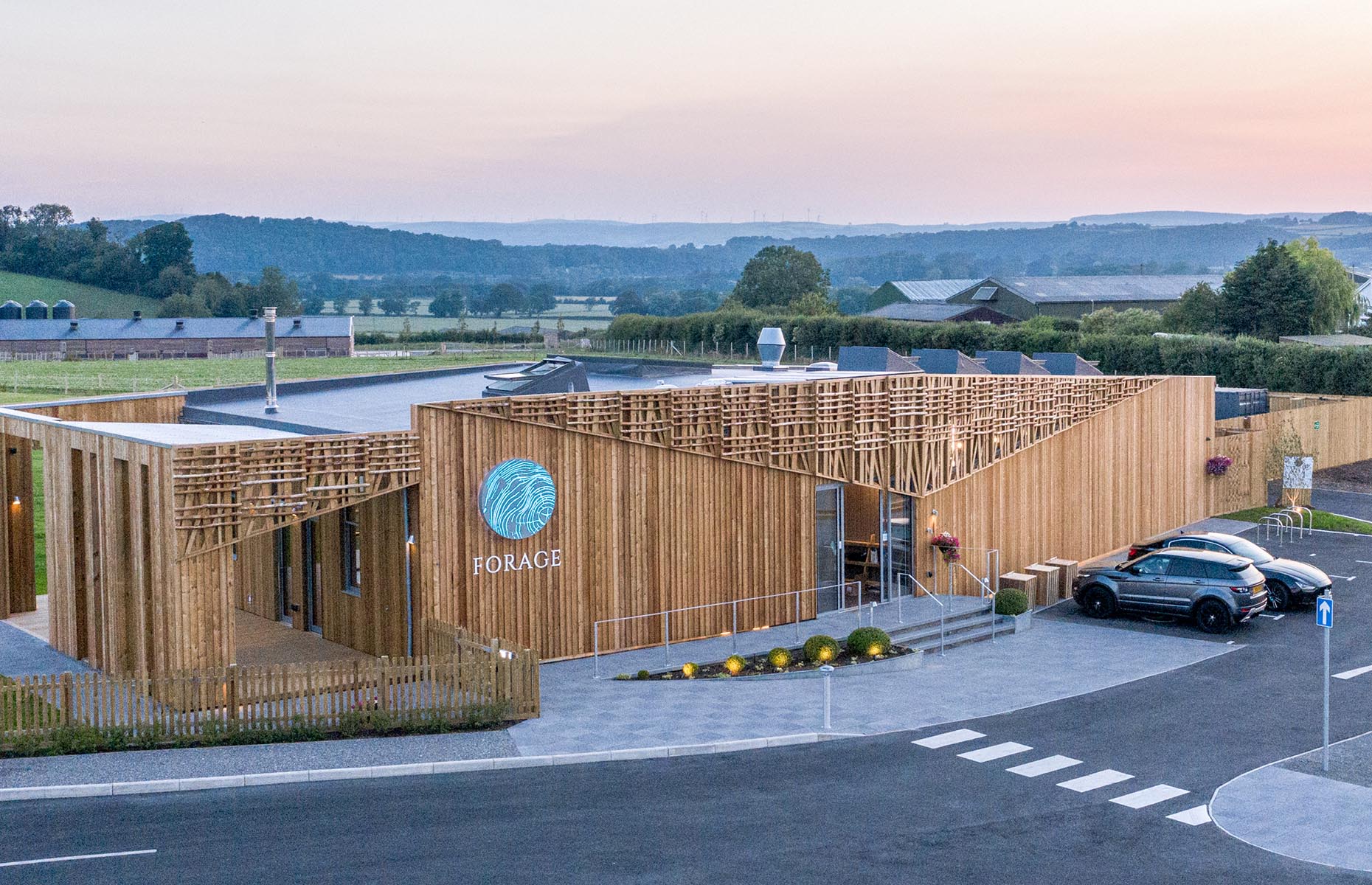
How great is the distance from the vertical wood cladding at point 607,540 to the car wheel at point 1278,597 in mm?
8546

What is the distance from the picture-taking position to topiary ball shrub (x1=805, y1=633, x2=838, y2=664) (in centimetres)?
1992

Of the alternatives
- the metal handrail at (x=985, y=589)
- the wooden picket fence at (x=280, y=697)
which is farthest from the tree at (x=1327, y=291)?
the wooden picket fence at (x=280, y=697)

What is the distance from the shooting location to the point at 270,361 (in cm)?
2339

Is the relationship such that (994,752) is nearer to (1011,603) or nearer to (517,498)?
(1011,603)

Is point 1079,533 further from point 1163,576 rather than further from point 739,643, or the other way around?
point 739,643

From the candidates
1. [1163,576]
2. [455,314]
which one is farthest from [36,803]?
[455,314]

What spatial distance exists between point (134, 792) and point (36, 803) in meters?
0.96

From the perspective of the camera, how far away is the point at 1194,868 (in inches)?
487

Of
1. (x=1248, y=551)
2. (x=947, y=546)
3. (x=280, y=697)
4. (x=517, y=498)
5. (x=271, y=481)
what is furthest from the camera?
(x=1248, y=551)

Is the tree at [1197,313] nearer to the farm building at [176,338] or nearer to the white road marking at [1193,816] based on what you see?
the white road marking at [1193,816]

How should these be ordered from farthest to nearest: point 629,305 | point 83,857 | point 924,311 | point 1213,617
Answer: point 629,305, point 924,311, point 1213,617, point 83,857

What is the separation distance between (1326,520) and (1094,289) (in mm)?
72211

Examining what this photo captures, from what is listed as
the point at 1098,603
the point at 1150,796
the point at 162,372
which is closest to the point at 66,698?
the point at 1150,796

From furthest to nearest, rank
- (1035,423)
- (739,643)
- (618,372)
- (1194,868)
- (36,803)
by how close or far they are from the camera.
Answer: (618,372)
(1035,423)
(739,643)
(36,803)
(1194,868)
